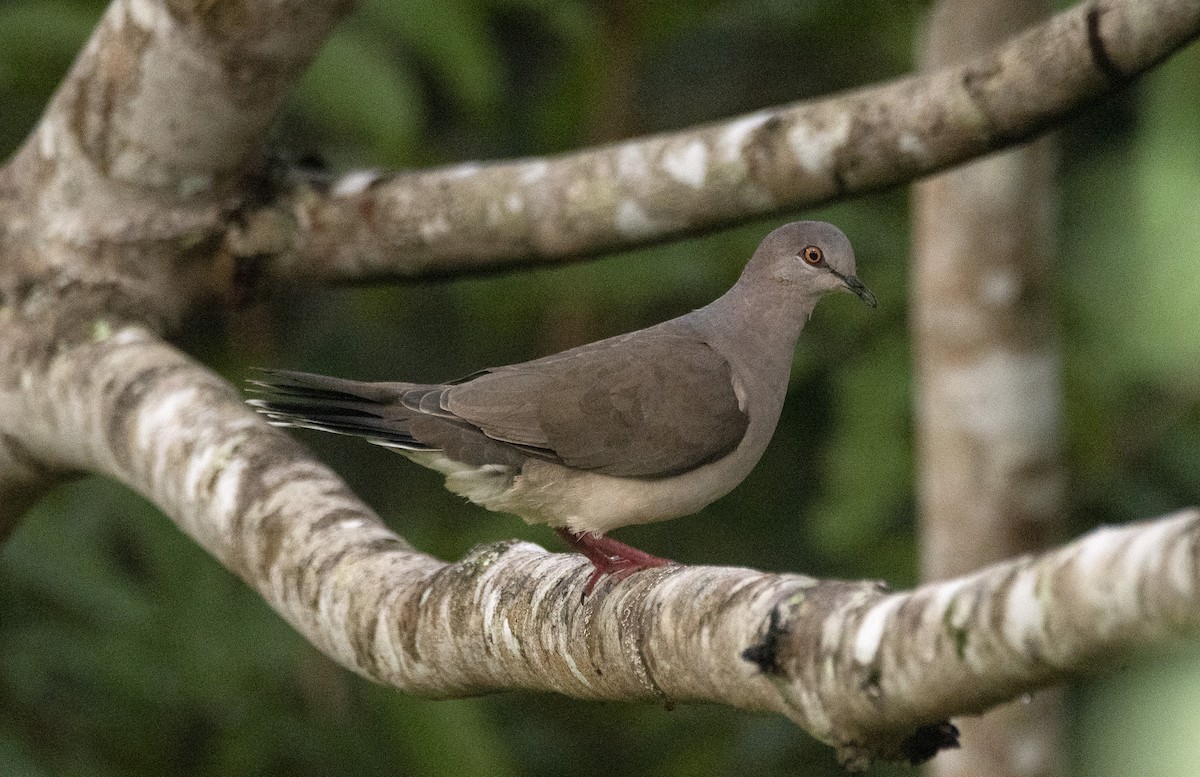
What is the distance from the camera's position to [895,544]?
5379 millimetres

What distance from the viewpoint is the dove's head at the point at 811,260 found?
3.24m

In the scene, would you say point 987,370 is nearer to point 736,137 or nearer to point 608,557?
point 736,137

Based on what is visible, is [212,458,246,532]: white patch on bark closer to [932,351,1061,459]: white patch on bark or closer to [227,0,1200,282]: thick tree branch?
[227,0,1200,282]: thick tree branch

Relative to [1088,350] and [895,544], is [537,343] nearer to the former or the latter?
[895,544]

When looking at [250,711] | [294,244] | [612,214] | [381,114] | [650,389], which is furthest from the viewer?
[381,114]

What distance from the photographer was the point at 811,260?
3277mm

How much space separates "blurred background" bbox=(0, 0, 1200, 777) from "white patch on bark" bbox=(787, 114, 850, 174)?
3.67 feet

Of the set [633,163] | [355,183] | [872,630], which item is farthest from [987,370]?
[872,630]

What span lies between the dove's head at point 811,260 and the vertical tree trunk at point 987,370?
1.52 metres

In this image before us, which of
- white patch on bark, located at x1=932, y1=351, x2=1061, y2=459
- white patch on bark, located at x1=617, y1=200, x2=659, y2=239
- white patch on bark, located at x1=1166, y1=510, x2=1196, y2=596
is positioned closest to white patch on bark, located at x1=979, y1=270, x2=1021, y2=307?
white patch on bark, located at x1=932, y1=351, x2=1061, y2=459

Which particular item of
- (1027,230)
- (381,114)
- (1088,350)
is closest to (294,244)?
(381,114)

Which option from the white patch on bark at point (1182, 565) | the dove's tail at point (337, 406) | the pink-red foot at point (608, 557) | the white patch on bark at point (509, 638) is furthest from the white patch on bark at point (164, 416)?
the white patch on bark at point (1182, 565)

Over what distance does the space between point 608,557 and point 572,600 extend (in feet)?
1.84

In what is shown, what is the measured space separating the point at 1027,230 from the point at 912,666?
3319 millimetres
